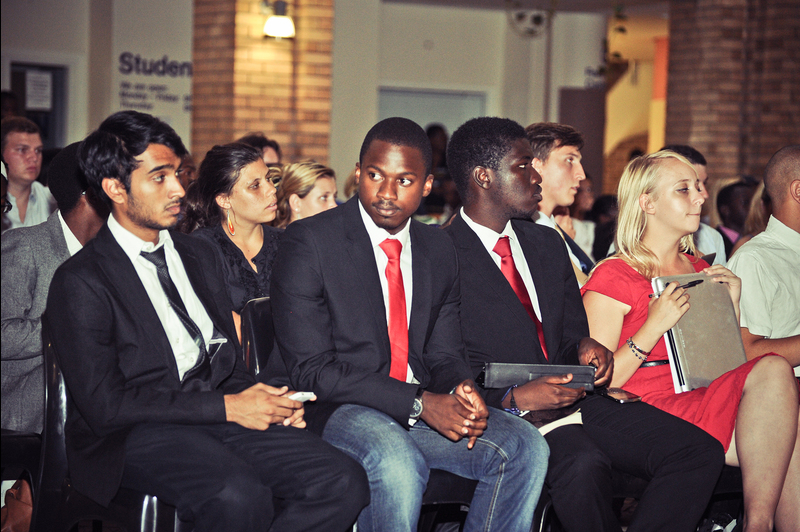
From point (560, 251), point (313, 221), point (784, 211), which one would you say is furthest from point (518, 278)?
point (784, 211)

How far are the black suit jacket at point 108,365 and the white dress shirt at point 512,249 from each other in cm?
117

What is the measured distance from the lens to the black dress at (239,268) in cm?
336

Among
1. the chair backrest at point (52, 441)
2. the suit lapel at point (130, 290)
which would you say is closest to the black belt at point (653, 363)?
the suit lapel at point (130, 290)

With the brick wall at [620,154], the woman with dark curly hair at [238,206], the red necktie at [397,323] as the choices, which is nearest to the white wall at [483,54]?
the brick wall at [620,154]

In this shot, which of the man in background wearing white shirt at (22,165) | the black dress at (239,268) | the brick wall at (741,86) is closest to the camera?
the black dress at (239,268)

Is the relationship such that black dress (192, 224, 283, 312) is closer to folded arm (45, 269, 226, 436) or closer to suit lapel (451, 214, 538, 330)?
suit lapel (451, 214, 538, 330)

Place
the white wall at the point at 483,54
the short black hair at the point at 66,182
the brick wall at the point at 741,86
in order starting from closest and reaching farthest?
the short black hair at the point at 66,182 → the brick wall at the point at 741,86 → the white wall at the point at 483,54

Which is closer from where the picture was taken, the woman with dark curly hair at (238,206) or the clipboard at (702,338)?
the clipboard at (702,338)

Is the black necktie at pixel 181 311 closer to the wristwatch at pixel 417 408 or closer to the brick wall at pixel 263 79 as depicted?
the wristwatch at pixel 417 408

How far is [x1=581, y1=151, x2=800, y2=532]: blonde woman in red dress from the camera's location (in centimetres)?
257

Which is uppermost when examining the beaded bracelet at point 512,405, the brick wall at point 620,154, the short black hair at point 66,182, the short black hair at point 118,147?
the brick wall at point 620,154

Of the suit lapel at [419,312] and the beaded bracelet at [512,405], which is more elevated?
the suit lapel at [419,312]

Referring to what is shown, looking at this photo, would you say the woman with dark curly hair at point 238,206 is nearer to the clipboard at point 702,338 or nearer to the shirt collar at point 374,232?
the shirt collar at point 374,232

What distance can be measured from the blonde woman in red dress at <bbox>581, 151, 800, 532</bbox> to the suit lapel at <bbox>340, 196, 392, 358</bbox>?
2.87 ft
